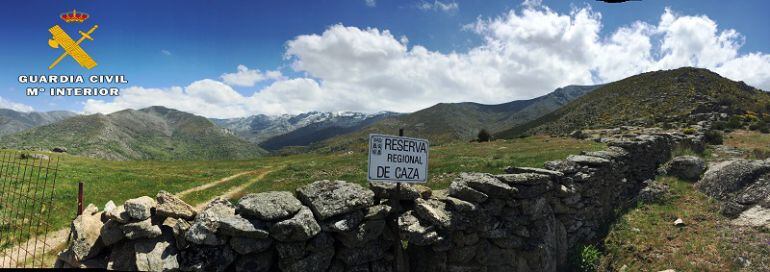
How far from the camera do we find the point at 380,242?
28.5 ft

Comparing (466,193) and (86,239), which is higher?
(466,193)

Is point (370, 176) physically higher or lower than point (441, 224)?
higher

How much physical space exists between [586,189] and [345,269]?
10902mm

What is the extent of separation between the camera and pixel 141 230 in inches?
264

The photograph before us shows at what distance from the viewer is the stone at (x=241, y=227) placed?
264 inches

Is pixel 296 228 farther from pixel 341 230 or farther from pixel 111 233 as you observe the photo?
pixel 111 233

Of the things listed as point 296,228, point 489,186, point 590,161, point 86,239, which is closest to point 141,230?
point 86,239

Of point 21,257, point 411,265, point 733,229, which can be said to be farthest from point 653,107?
point 21,257

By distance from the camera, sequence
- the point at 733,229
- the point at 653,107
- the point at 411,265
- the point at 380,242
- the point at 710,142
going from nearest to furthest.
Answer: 1. the point at 380,242
2. the point at 411,265
3. the point at 733,229
4. the point at 710,142
5. the point at 653,107

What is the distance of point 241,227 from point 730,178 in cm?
2055

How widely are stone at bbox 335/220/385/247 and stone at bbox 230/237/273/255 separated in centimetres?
156

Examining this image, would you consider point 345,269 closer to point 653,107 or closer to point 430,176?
point 430,176

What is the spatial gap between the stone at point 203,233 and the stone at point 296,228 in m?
0.95

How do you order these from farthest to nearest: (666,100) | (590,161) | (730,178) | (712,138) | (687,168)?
(666,100) → (712,138) → (687,168) → (730,178) → (590,161)
